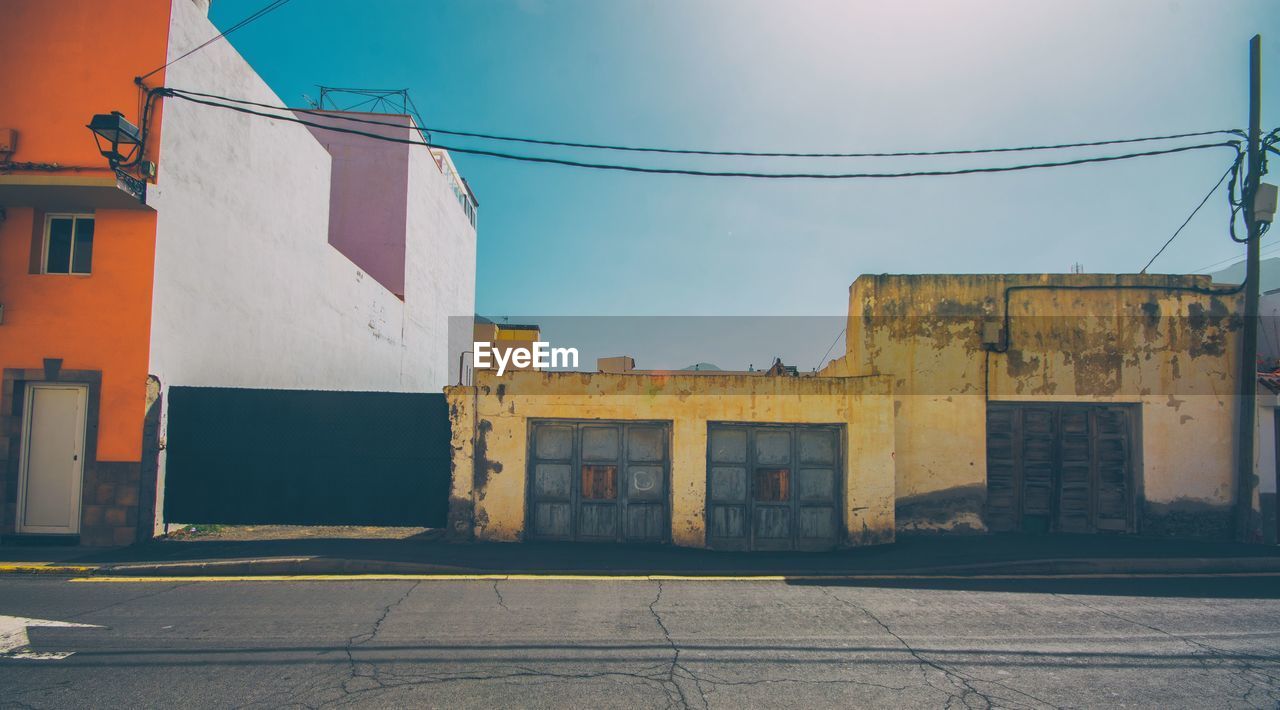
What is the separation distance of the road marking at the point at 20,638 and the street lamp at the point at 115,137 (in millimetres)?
6103

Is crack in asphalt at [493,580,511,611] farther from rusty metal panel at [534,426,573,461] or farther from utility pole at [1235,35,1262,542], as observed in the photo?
utility pole at [1235,35,1262,542]

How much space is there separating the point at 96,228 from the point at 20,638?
643 cm

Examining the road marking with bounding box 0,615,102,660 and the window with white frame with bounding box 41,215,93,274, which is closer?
the road marking with bounding box 0,615,102,660

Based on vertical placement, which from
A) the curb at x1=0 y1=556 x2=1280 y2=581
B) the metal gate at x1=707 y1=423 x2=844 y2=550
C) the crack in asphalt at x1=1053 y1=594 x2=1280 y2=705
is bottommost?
the curb at x1=0 y1=556 x2=1280 y2=581

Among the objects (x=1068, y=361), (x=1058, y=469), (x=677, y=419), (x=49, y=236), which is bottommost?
(x=1058, y=469)

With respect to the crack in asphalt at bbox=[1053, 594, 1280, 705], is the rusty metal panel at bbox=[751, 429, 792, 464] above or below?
above

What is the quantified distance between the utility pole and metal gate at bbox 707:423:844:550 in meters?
6.24

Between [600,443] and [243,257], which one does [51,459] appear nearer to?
[243,257]

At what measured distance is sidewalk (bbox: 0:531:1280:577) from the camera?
8.23 m

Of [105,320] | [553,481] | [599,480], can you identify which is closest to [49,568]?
[105,320]

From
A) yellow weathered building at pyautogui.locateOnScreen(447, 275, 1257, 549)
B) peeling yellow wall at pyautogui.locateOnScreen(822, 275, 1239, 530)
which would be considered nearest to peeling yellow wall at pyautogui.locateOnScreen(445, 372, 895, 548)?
yellow weathered building at pyautogui.locateOnScreen(447, 275, 1257, 549)

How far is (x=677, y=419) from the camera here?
10.1 m

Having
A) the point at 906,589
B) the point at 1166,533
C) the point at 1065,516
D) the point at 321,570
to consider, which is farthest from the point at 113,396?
the point at 1166,533

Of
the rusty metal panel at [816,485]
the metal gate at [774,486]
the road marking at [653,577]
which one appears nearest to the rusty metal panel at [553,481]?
the road marking at [653,577]
